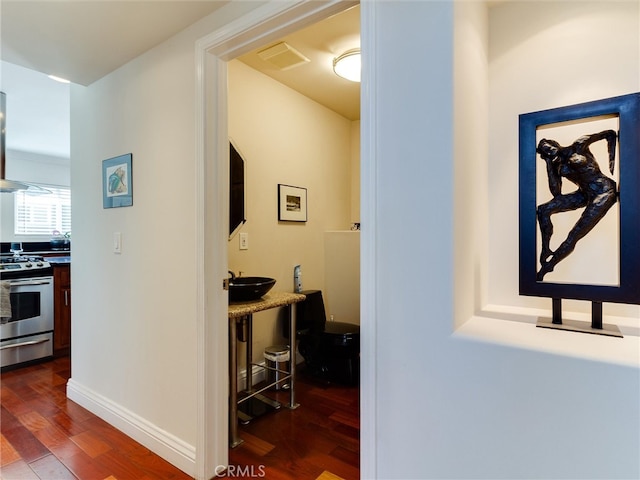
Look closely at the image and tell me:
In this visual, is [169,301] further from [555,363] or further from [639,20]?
[639,20]

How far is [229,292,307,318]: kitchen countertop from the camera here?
184 centimetres

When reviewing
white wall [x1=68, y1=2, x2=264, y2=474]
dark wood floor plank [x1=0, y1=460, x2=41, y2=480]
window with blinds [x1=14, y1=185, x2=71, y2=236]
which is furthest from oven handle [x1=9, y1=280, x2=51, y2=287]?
window with blinds [x1=14, y1=185, x2=71, y2=236]

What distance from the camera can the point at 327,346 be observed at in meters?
2.58

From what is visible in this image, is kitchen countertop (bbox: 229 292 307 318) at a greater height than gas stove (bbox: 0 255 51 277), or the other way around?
gas stove (bbox: 0 255 51 277)

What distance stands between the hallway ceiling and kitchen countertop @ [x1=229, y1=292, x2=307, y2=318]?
1523 mm

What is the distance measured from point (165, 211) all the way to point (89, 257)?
3.14 feet

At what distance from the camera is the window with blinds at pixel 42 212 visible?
491 centimetres

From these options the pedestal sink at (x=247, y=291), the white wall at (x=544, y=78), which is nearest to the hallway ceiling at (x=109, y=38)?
the white wall at (x=544, y=78)

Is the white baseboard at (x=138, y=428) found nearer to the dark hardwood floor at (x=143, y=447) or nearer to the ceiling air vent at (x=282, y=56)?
the dark hardwood floor at (x=143, y=447)

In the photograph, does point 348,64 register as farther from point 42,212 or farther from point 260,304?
point 42,212

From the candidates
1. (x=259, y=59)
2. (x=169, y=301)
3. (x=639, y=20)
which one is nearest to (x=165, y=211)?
(x=169, y=301)

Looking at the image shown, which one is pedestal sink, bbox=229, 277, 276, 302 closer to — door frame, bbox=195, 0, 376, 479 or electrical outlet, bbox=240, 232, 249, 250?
door frame, bbox=195, 0, 376, 479

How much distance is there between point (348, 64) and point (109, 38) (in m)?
1.41

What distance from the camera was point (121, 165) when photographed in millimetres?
2051
